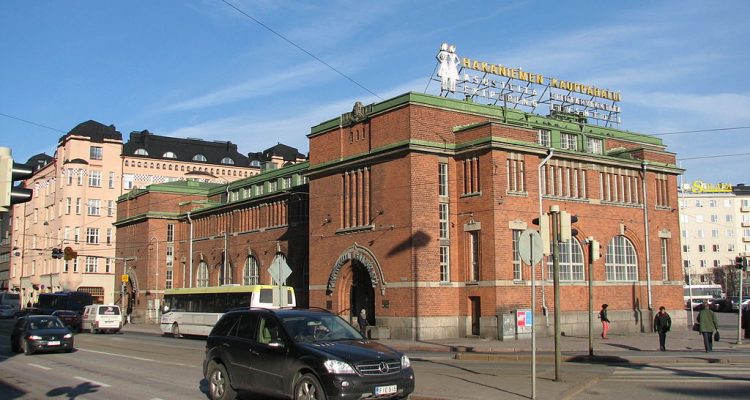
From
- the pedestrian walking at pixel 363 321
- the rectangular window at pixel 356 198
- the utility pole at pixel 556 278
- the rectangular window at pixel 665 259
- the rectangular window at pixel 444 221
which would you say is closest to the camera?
the utility pole at pixel 556 278

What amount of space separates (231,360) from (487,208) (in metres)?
24.7

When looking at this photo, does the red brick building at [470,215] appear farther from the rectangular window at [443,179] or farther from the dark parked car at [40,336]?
the dark parked car at [40,336]

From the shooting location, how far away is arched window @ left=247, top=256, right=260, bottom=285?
2151 inches

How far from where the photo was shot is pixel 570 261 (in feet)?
130

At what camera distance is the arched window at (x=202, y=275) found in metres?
62.2

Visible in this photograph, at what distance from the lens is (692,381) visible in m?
15.6

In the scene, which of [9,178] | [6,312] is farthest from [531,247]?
[6,312]

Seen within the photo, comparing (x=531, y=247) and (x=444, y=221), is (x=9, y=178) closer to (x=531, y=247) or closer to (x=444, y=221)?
(x=531, y=247)

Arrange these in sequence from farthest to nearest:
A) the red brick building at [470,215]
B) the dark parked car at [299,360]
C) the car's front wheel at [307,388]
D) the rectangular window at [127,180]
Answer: the rectangular window at [127,180]
the red brick building at [470,215]
the car's front wheel at [307,388]
the dark parked car at [299,360]

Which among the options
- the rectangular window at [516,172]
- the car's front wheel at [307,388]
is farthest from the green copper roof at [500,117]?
the car's front wheel at [307,388]

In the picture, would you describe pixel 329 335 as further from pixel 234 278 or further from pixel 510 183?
pixel 234 278

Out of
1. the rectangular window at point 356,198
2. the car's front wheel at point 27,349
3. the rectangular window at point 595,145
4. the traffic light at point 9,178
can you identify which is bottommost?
the car's front wheel at point 27,349

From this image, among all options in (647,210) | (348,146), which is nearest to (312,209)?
(348,146)

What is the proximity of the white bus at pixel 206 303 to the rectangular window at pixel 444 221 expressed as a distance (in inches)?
334
